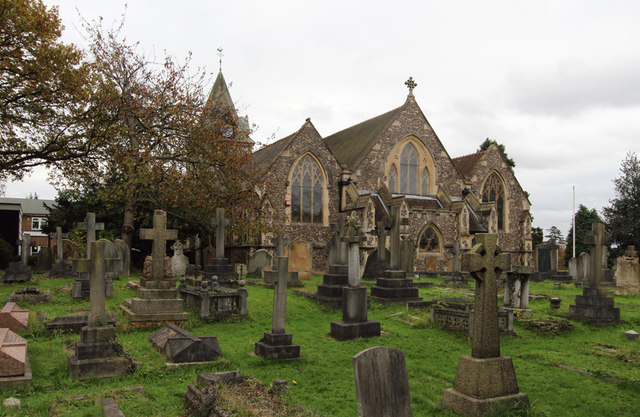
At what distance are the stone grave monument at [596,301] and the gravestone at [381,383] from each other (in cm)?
1020

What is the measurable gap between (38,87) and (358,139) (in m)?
22.0

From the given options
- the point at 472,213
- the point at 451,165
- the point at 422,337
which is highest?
the point at 451,165

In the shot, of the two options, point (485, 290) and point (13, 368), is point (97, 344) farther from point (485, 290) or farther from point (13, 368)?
point (485, 290)

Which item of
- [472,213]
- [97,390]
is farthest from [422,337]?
[472,213]

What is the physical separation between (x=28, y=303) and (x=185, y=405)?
346 inches

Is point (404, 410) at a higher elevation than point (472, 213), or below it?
below

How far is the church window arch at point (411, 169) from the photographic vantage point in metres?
31.1

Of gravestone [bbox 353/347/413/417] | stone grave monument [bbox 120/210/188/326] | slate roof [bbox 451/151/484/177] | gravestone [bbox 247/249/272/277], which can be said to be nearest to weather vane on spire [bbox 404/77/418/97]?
slate roof [bbox 451/151/484/177]

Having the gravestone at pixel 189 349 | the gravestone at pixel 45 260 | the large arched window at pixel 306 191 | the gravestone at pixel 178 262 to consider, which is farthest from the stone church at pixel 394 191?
the gravestone at pixel 189 349

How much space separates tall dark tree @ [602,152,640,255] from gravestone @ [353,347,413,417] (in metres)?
34.5

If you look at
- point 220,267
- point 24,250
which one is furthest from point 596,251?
point 24,250

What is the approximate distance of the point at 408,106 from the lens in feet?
104

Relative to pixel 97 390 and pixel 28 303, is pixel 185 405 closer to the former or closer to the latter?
pixel 97 390

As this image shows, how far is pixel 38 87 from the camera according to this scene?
13.7 metres
